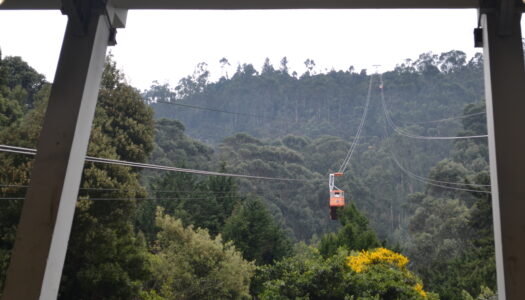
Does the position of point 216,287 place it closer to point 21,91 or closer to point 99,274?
point 99,274

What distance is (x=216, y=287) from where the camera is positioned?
11.5 metres

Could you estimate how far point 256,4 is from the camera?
1.42m

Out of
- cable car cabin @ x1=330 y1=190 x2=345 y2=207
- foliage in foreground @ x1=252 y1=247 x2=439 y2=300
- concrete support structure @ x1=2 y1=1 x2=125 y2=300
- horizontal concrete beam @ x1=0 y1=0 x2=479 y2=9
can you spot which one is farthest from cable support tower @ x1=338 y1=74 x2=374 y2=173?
concrete support structure @ x1=2 y1=1 x2=125 y2=300

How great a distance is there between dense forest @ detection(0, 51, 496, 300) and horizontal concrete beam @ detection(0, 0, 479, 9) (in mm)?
1292

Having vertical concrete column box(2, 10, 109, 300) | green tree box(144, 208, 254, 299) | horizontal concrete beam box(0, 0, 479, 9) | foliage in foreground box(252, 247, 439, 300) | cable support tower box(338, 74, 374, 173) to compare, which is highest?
cable support tower box(338, 74, 374, 173)

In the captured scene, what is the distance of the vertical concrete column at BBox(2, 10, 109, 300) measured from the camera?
107 cm

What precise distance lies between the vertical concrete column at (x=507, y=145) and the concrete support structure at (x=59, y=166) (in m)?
1.28

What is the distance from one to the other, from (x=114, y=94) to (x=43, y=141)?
9.78m

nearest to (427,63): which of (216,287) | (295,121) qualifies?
(295,121)

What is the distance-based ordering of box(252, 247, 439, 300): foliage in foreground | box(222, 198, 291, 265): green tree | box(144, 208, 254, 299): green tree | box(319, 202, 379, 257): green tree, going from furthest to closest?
1. box(222, 198, 291, 265): green tree
2. box(319, 202, 379, 257): green tree
3. box(144, 208, 254, 299): green tree
4. box(252, 247, 439, 300): foliage in foreground

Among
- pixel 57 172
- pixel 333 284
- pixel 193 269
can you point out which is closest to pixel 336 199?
pixel 193 269

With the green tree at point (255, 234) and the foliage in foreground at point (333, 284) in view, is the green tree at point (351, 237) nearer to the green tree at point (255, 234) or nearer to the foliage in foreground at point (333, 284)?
the green tree at point (255, 234)

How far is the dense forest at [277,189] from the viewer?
7.29 m

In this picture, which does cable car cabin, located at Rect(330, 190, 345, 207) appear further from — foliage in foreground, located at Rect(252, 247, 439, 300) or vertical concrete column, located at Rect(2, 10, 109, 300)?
vertical concrete column, located at Rect(2, 10, 109, 300)
